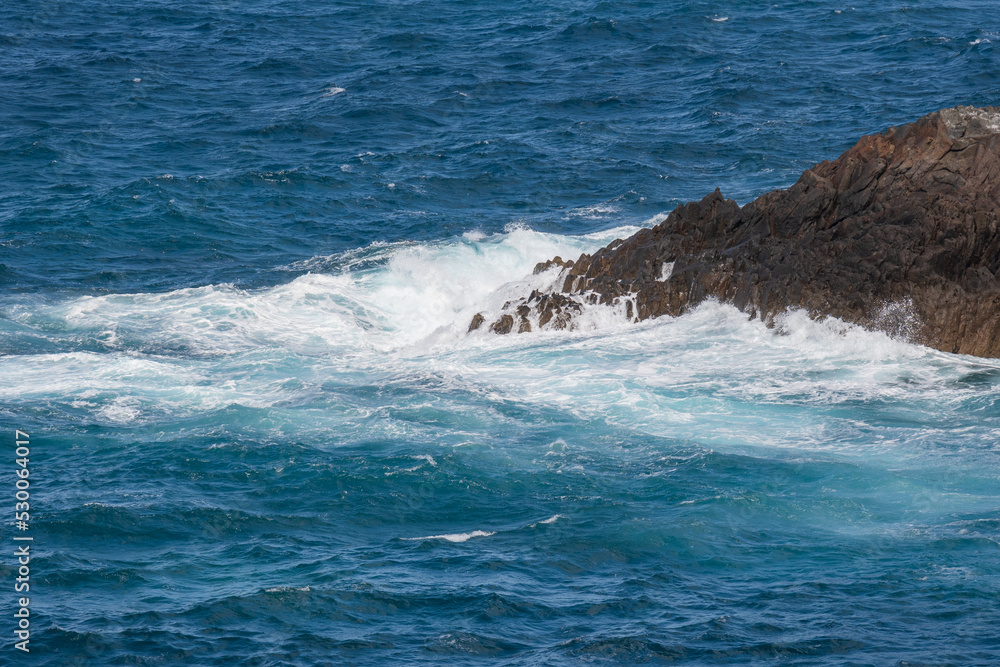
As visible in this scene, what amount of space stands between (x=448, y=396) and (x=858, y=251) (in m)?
10.2

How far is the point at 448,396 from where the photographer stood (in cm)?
2464

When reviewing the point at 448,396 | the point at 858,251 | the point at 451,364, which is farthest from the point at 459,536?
the point at 858,251

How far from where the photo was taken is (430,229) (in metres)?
37.9

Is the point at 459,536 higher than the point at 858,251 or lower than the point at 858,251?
lower

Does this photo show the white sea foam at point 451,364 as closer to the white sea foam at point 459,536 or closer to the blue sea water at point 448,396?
the blue sea water at point 448,396

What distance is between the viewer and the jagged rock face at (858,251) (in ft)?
84.6

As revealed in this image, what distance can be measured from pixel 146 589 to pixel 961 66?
144 feet

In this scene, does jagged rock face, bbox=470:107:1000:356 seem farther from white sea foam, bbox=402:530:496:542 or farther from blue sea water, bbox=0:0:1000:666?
white sea foam, bbox=402:530:496:542

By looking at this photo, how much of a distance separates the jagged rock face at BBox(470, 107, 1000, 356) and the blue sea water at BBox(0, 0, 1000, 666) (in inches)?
32.9

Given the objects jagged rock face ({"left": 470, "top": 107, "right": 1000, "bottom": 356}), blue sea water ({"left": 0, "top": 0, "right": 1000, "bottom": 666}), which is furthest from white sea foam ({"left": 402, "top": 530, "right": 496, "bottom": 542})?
jagged rock face ({"left": 470, "top": 107, "right": 1000, "bottom": 356})

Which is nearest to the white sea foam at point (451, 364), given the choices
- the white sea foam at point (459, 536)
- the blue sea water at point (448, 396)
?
the blue sea water at point (448, 396)

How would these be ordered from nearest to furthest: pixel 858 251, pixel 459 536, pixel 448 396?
pixel 459 536
pixel 448 396
pixel 858 251

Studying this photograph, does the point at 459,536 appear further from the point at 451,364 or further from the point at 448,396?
the point at 451,364

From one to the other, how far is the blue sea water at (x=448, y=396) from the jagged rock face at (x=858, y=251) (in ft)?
2.75
